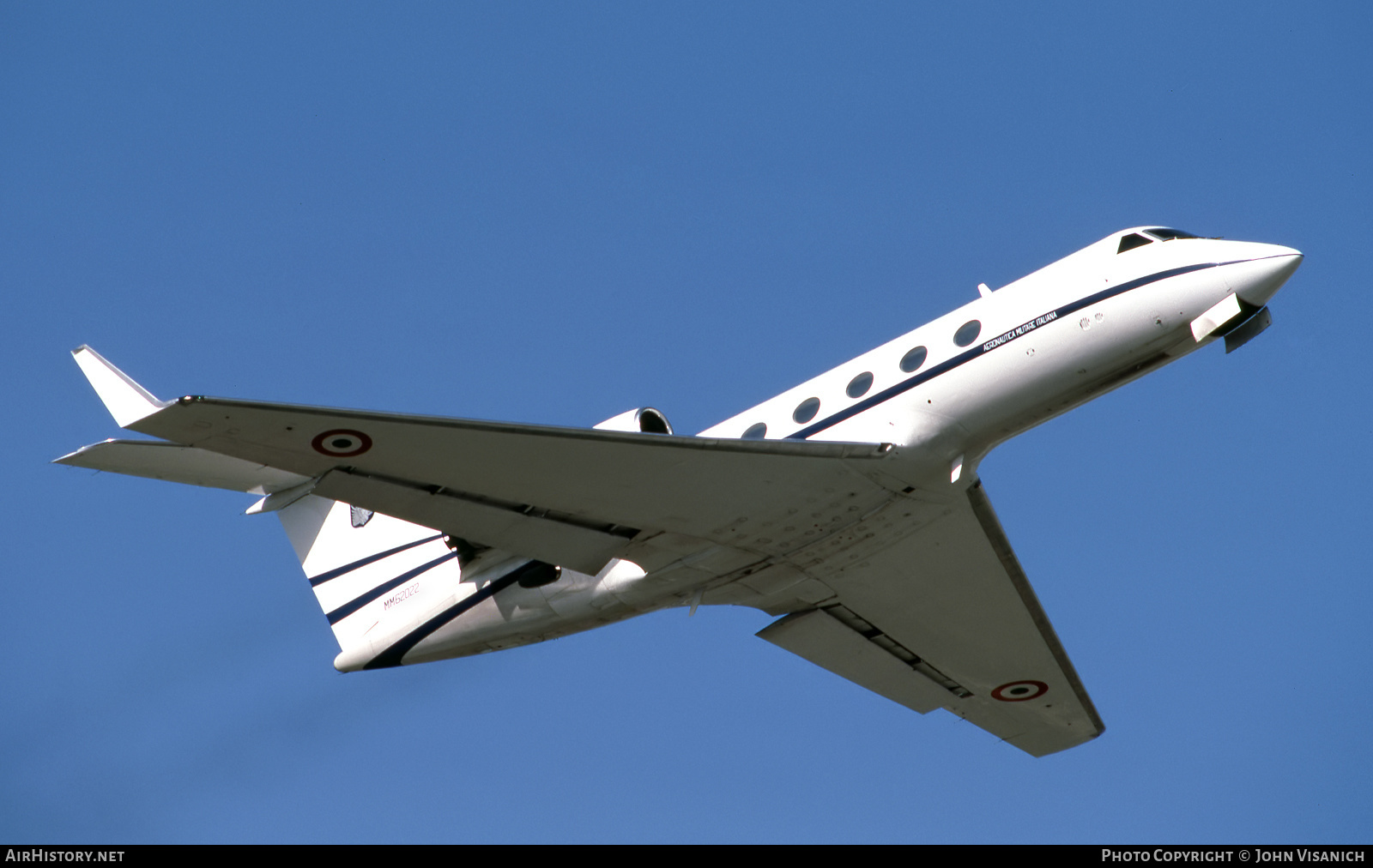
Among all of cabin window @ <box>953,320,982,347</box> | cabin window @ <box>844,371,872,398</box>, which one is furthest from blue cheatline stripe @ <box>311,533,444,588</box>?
cabin window @ <box>953,320,982,347</box>

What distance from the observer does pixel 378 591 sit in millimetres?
26375

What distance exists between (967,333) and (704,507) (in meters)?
4.64

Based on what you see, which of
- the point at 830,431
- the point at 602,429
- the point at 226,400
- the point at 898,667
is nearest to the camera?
the point at 226,400

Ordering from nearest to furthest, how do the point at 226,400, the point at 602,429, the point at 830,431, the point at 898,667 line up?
the point at 226,400, the point at 602,429, the point at 830,431, the point at 898,667

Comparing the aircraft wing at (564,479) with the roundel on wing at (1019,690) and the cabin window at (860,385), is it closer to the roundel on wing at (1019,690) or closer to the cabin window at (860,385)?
the cabin window at (860,385)

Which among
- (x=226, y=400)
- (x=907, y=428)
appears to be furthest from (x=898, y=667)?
(x=226, y=400)

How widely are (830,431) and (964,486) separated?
2278 mm

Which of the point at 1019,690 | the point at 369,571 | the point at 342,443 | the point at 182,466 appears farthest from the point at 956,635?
the point at 182,466

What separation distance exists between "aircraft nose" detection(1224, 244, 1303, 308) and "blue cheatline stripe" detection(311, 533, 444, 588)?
525 inches

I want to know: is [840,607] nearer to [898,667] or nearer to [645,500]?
[898,667]

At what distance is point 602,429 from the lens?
20766 millimetres

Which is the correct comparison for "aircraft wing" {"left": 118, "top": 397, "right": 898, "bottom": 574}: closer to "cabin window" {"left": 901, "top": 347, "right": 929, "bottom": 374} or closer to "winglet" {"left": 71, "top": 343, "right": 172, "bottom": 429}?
"cabin window" {"left": 901, "top": 347, "right": 929, "bottom": 374}
